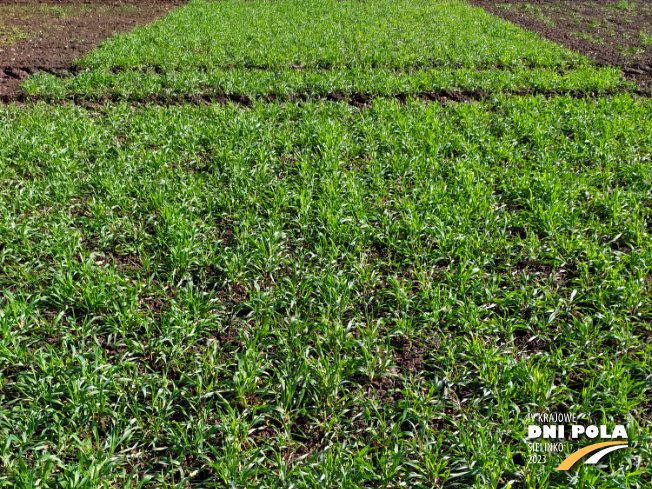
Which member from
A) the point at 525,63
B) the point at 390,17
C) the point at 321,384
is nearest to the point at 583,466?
the point at 321,384

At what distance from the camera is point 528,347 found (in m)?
3.37

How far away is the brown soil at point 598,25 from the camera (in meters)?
11.1

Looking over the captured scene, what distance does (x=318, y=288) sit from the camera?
3.84 metres

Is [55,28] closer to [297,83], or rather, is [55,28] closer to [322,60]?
[322,60]

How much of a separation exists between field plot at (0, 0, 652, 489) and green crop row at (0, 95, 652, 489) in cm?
2

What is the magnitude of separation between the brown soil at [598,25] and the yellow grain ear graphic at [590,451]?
9.43 metres

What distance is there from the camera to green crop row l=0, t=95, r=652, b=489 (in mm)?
2609

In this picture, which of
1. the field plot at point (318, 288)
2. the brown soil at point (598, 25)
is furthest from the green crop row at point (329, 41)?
the field plot at point (318, 288)

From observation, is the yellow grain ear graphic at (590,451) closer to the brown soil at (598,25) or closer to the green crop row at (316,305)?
the green crop row at (316,305)

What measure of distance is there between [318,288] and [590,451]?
2.28 metres

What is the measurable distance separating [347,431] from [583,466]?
1.40 meters

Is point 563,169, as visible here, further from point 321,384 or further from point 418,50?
point 418,50

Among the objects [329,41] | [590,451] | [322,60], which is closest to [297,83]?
[322,60]

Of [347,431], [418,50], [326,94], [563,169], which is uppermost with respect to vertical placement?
[418,50]
